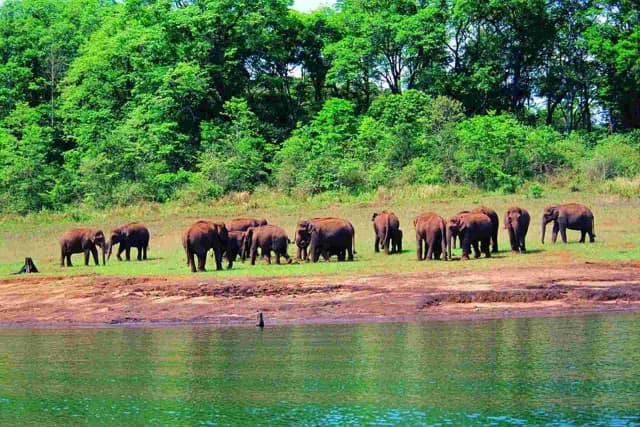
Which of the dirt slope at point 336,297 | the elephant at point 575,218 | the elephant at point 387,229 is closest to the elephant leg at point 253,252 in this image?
the dirt slope at point 336,297

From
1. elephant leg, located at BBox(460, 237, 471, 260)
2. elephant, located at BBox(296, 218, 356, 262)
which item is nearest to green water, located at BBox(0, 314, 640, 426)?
elephant leg, located at BBox(460, 237, 471, 260)

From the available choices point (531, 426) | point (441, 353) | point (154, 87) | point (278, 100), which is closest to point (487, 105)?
point (278, 100)

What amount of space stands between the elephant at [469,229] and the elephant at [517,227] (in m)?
0.68

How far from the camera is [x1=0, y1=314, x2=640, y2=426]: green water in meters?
15.6

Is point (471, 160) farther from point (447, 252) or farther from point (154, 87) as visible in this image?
point (154, 87)

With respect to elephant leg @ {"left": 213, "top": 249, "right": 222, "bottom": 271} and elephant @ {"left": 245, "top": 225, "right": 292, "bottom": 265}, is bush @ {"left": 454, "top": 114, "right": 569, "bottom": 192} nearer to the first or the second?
elephant @ {"left": 245, "top": 225, "right": 292, "bottom": 265}

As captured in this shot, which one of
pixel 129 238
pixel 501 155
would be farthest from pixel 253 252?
pixel 501 155

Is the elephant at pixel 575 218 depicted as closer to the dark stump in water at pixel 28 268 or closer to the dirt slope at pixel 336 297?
the dirt slope at pixel 336 297

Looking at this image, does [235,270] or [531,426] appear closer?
[531,426]

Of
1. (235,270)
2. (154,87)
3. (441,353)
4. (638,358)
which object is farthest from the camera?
(154,87)

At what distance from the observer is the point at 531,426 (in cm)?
1440

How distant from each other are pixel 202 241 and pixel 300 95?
136 ft

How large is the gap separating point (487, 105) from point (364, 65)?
866 centimetres

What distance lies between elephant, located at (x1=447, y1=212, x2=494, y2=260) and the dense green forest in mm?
20001
